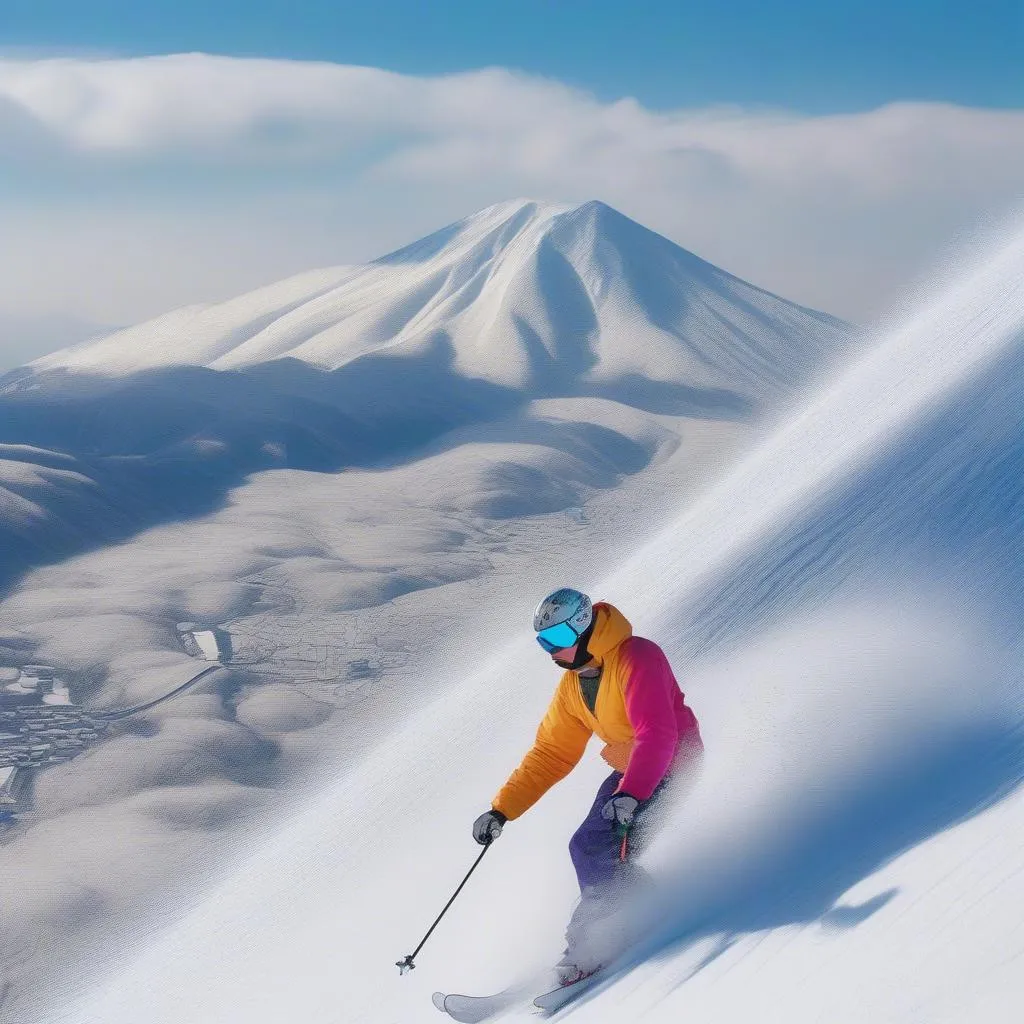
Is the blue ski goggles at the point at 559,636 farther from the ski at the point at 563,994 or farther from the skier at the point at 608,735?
the ski at the point at 563,994

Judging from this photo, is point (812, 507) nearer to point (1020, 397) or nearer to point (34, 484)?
point (1020, 397)

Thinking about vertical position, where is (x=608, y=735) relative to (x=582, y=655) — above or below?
below

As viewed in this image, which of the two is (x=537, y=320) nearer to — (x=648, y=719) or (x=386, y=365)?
(x=386, y=365)

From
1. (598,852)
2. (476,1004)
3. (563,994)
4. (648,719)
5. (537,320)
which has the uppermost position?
(537,320)

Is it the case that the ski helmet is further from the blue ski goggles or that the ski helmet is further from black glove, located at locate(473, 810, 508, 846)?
black glove, located at locate(473, 810, 508, 846)

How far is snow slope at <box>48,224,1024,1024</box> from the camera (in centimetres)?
358

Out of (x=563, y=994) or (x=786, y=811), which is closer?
(x=563, y=994)

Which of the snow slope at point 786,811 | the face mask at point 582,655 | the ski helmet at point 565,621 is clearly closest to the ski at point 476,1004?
the snow slope at point 786,811

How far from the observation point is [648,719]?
4.53m

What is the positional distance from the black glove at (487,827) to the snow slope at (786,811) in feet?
2.30

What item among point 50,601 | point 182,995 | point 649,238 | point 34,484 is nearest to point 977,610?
point 182,995

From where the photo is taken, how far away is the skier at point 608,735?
4.50m

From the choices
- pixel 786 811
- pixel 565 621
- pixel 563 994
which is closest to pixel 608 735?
pixel 565 621

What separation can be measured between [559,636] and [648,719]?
0.47 meters
